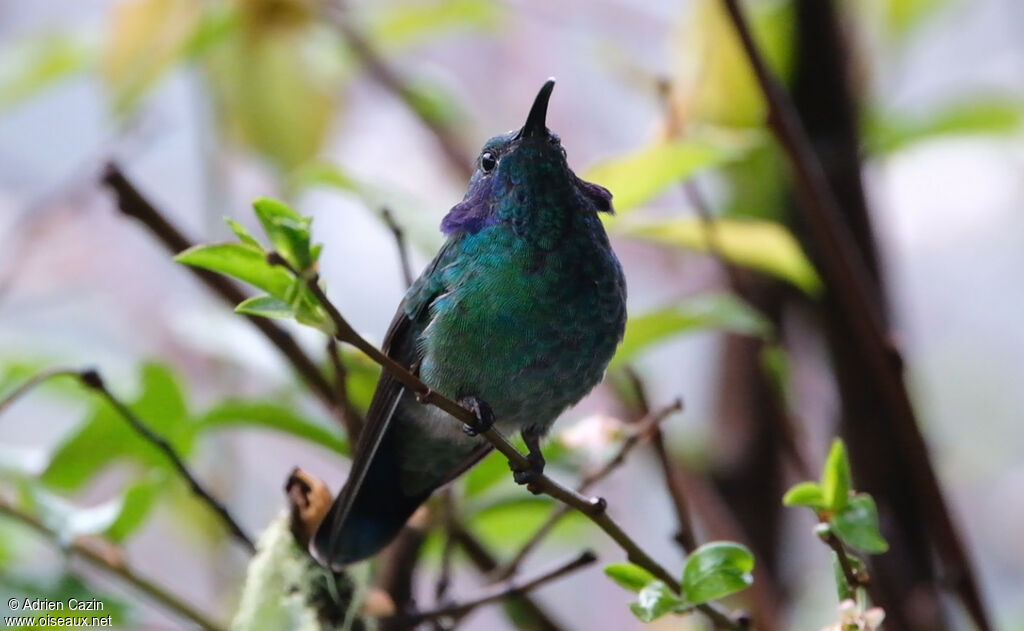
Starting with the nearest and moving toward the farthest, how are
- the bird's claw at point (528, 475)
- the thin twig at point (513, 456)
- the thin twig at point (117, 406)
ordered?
the thin twig at point (513, 456)
the bird's claw at point (528, 475)
the thin twig at point (117, 406)

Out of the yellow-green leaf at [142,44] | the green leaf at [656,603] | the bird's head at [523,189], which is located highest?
the yellow-green leaf at [142,44]

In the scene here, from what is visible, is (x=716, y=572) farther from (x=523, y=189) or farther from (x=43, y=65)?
(x=43, y=65)

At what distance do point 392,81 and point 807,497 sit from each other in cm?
94

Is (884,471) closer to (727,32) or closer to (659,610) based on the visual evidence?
(727,32)

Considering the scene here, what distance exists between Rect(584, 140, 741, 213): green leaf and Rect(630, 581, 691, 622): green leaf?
0.46 meters

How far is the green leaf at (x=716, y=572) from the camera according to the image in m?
0.61

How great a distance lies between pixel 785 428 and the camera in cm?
114

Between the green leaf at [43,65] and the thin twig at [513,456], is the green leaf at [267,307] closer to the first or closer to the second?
the thin twig at [513,456]

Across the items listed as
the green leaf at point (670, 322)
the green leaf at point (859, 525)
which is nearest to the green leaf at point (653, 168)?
the green leaf at point (670, 322)

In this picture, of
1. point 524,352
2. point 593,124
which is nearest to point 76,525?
point 524,352

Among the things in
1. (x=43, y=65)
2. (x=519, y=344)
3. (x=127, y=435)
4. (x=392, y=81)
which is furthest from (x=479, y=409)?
(x=43, y=65)

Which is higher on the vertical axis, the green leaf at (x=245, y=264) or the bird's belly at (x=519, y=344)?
the bird's belly at (x=519, y=344)

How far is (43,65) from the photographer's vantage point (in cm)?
156

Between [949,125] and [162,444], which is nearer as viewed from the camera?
[162,444]
